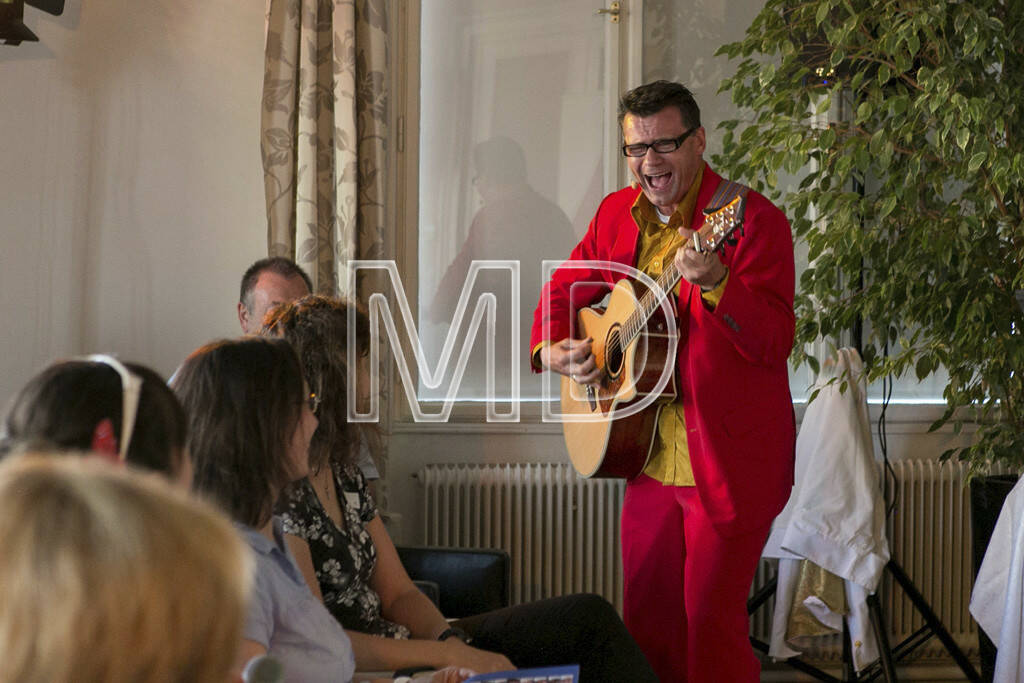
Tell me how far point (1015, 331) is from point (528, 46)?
155 cm

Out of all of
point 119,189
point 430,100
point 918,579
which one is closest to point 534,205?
point 430,100

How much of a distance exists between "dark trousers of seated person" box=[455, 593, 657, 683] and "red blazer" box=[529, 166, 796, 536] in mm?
318

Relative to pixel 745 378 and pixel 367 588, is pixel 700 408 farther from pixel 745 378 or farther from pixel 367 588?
pixel 367 588

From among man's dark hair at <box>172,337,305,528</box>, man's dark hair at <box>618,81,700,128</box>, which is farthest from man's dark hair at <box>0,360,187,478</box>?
man's dark hair at <box>618,81,700,128</box>

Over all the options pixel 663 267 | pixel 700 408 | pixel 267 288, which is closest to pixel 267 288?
pixel 267 288

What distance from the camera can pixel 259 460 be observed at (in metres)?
1.33

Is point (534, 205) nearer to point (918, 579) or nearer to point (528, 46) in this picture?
point (528, 46)

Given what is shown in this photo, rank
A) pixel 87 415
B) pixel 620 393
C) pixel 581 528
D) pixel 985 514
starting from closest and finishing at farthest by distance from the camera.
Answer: pixel 87 415, pixel 620 393, pixel 985 514, pixel 581 528

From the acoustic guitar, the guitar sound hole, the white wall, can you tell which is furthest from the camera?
the white wall

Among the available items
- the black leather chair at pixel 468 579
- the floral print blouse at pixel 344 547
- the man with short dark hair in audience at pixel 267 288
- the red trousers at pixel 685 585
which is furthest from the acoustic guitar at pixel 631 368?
the man with short dark hair in audience at pixel 267 288

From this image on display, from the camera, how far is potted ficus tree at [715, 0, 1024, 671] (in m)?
2.30

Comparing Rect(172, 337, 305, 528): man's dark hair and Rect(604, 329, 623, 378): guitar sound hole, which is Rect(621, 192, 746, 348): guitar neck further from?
Rect(172, 337, 305, 528): man's dark hair

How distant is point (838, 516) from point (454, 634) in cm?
132

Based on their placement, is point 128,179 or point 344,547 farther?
point 128,179
